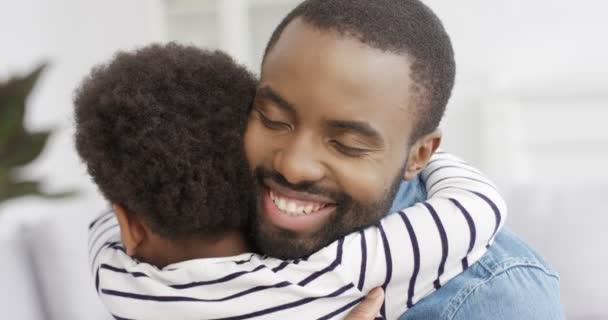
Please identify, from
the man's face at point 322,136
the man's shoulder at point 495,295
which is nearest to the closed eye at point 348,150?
the man's face at point 322,136

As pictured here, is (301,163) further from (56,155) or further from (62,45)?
(62,45)

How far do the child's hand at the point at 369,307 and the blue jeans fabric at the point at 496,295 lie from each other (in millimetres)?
69

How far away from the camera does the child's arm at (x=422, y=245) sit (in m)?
0.70

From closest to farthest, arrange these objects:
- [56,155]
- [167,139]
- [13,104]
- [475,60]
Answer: [13,104] → [167,139] → [56,155] → [475,60]

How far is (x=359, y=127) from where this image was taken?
68 cm

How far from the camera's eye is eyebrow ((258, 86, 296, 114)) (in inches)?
27.0

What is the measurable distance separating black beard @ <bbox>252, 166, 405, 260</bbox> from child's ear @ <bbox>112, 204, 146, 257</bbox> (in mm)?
134

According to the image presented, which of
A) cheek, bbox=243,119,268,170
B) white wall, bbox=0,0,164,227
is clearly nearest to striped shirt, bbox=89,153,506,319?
cheek, bbox=243,119,268,170

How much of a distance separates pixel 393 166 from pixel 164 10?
7.79 ft

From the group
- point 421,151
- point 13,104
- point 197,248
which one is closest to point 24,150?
point 13,104

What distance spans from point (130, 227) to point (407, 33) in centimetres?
40

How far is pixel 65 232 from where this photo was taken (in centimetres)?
135

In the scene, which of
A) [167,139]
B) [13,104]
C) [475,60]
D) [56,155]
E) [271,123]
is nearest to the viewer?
[13,104]

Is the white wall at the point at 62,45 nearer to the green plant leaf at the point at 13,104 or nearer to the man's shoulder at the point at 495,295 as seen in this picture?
the man's shoulder at the point at 495,295
